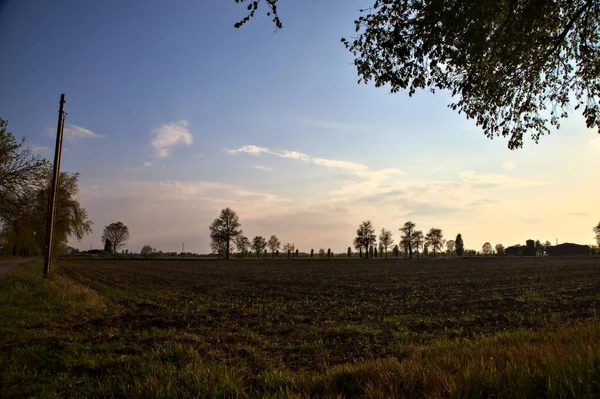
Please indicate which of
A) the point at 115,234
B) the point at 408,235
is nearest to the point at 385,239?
the point at 408,235

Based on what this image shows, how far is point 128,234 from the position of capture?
126938mm

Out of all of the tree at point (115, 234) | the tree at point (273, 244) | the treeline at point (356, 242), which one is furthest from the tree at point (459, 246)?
the tree at point (115, 234)

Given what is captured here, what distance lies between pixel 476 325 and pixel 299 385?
9.35m

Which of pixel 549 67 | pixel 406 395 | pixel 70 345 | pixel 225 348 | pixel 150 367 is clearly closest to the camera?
pixel 406 395

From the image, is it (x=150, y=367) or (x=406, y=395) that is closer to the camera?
(x=406, y=395)

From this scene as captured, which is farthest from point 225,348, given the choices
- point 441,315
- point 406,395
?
point 441,315

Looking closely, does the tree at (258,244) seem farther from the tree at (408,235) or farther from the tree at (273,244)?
the tree at (408,235)

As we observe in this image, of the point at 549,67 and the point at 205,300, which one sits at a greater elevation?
the point at 549,67

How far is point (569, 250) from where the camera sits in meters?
147

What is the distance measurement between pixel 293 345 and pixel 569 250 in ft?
593

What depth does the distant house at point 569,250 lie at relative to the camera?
143 meters

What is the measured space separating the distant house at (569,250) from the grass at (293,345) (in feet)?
529

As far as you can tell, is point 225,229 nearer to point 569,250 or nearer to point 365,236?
point 365,236

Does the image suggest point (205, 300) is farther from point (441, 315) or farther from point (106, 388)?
point (106, 388)
